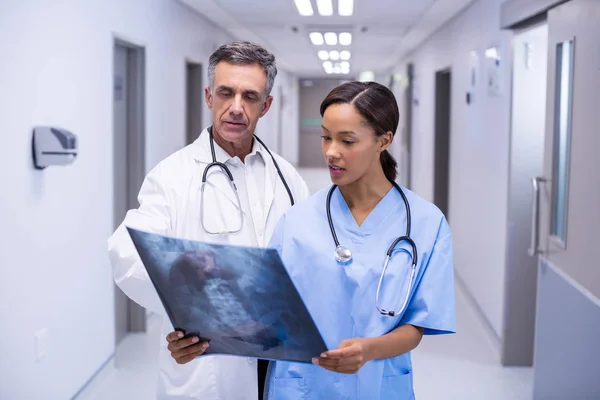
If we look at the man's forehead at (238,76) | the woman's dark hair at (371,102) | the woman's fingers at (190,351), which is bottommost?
the woman's fingers at (190,351)

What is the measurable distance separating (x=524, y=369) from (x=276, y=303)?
8.97ft

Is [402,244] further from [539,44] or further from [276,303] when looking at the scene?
Result: [539,44]

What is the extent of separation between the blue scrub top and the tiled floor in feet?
6.17

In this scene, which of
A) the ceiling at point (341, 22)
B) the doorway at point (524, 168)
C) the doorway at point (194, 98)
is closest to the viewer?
the doorway at point (524, 168)

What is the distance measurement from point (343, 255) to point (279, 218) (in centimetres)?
27

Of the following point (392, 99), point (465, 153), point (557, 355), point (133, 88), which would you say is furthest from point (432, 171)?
point (392, 99)

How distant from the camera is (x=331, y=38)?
7.00 m

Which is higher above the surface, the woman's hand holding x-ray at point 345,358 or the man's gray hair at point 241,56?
the man's gray hair at point 241,56

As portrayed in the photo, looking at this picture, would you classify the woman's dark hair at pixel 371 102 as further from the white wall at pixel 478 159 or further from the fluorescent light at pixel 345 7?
the fluorescent light at pixel 345 7

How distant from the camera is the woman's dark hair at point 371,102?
4.19 ft

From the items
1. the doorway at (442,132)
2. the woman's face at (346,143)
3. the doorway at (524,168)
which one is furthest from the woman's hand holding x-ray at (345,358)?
the doorway at (442,132)

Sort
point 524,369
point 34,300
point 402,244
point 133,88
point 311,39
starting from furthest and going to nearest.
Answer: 1. point 311,39
2. point 133,88
3. point 524,369
4. point 34,300
5. point 402,244

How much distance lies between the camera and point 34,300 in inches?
97.5

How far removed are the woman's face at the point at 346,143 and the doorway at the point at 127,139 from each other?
2604mm
